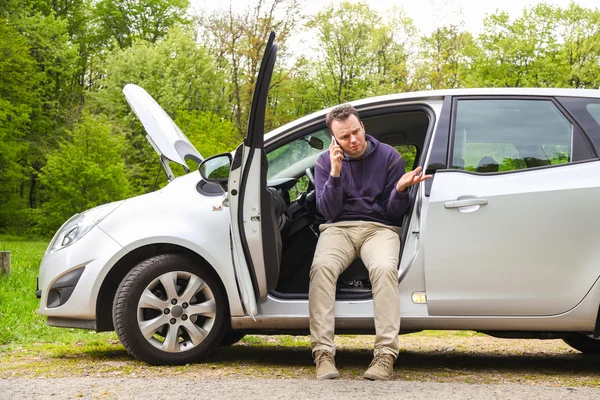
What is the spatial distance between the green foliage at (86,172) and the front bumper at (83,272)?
25712mm

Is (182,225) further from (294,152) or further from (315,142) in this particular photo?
(315,142)

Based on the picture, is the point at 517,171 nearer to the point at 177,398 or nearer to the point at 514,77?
the point at 177,398

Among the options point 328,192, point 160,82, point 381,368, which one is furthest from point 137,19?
point 381,368

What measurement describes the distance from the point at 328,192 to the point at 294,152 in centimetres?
52

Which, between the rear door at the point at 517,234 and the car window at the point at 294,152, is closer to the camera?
the rear door at the point at 517,234

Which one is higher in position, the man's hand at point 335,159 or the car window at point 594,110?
the car window at point 594,110

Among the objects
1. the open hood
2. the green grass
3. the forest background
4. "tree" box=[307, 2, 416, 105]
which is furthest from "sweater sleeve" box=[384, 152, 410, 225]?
"tree" box=[307, 2, 416, 105]

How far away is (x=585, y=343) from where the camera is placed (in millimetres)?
6297

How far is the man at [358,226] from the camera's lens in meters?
4.71

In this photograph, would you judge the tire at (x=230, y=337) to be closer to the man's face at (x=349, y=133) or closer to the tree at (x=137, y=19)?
the man's face at (x=349, y=133)

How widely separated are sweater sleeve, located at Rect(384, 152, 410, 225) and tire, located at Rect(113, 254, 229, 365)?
1221 millimetres

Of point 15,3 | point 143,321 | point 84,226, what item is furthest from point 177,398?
point 15,3

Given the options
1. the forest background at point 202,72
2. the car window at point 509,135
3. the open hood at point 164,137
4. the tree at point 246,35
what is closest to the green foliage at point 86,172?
the forest background at point 202,72

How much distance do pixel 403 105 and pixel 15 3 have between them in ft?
119
